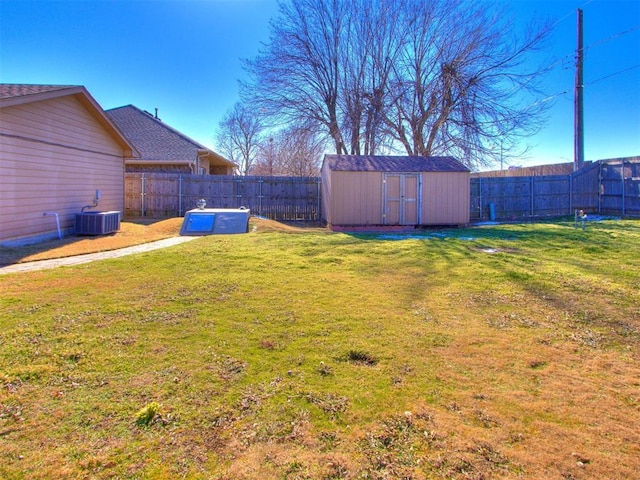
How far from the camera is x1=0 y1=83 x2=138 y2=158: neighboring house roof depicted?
7.88 m

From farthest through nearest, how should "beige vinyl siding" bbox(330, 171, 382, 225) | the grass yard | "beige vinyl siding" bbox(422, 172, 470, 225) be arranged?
"beige vinyl siding" bbox(422, 172, 470, 225), "beige vinyl siding" bbox(330, 171, 382, 225), the grass yard

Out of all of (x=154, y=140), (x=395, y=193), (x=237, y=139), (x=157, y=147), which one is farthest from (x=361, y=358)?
(x=237, y=139)

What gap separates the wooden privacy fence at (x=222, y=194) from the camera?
15.4 meters

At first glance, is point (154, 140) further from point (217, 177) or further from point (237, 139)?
point (237, 139)

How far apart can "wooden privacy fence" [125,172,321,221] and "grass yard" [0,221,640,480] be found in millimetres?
10920

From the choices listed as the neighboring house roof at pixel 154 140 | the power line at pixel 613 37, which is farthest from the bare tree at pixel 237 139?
the power line at pixel 613 37

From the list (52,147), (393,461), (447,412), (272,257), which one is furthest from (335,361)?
(52,147)

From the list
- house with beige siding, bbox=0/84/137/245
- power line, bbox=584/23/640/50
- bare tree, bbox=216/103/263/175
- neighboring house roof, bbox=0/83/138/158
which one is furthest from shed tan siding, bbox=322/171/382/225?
bare tree, bbox=216/103/263/175

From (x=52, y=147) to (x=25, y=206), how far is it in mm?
1754

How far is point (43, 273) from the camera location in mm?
5457

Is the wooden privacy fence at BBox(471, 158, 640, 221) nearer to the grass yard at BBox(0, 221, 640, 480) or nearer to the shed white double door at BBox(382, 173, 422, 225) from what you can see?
the shed white double door at BBox(382, 173, 422, 225)

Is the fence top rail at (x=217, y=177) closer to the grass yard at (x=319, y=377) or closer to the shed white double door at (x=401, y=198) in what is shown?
the shed white double door at (x=401, y=198)

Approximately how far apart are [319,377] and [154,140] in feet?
61.6

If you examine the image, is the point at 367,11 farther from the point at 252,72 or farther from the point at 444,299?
the point at 444,299
